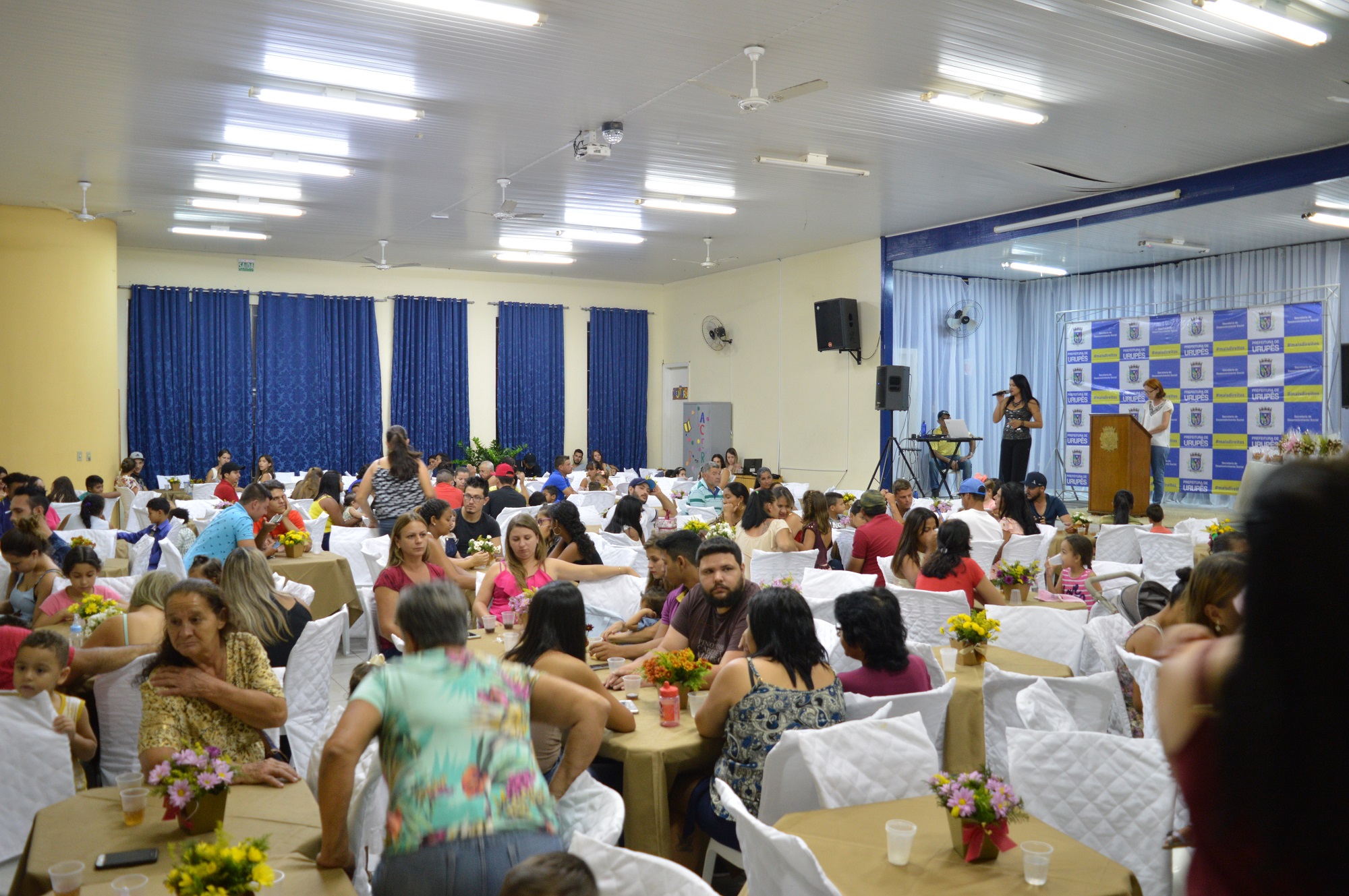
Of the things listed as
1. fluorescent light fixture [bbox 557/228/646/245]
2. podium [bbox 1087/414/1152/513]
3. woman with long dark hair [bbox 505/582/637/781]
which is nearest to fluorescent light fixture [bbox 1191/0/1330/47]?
woman with long dark hair [bbox 505/582/637/781]

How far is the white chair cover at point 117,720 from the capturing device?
3.79 meters

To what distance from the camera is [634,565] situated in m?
6.68

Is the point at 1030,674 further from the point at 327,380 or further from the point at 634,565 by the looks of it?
the point at 327,380

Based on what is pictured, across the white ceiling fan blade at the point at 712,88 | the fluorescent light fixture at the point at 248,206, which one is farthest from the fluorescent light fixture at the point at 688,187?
A: the fluorescent light fixture at the point at 248,206

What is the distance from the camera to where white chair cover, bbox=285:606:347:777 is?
14.2 feet

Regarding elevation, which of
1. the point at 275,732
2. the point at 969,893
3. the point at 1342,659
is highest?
the point at 1342,659

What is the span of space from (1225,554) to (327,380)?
15179mm

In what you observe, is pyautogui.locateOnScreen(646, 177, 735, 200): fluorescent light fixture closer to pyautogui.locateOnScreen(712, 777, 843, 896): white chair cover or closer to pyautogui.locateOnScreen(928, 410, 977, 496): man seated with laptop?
pyautogui.locateOnScreen(928, 410, 977, 496): man seated with laptop

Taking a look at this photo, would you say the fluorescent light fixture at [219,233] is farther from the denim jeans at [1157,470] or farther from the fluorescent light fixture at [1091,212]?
the denim jeans at [1157,470]

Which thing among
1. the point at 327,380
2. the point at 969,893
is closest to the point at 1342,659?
the point at 969,893

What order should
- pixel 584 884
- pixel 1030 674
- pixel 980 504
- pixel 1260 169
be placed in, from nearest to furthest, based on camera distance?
pixel 584 884, pixel 1030 674, pixel 980 504, pixel 1260 169

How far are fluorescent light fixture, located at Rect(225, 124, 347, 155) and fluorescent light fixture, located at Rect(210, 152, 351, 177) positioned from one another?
24 cm

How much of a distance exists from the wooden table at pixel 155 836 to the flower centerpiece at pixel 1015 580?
13.3 feet

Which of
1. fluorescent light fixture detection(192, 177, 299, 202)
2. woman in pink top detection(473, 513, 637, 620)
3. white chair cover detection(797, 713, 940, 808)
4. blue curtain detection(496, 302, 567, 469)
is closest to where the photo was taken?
white chair cover detection(797, 713, 940, 808)
